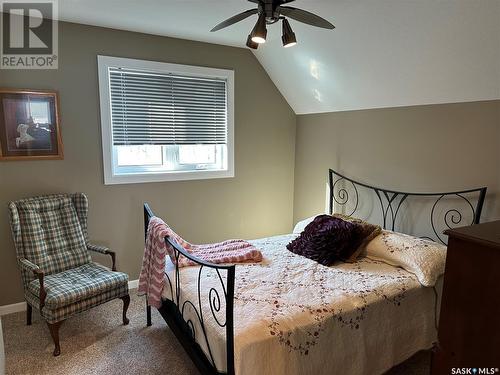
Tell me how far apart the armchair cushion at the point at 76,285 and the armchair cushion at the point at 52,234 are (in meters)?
0.10

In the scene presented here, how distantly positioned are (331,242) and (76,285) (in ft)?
6.24

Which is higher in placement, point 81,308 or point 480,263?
point 480,263

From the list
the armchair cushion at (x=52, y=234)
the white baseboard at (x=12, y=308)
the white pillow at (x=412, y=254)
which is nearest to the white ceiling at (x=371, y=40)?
the white pillow at (x=412, y=254)

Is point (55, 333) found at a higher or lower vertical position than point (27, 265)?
lower

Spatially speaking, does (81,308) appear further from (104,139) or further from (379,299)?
(379,299)

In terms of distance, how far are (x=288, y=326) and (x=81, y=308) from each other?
1.60 meters

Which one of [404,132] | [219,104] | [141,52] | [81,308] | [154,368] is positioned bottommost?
[154,368]

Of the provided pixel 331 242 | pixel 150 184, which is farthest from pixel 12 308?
pixel 331 242

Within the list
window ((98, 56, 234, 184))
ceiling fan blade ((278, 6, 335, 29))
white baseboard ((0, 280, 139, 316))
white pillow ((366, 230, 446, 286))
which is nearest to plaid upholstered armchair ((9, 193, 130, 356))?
white baseboard ((0, 280, 139, 316))

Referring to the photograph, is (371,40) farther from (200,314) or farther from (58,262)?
(58,262)

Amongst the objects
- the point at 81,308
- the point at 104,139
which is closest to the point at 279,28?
the point at 104,139

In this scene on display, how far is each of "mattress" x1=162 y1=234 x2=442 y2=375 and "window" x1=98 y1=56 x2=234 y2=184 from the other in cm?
131

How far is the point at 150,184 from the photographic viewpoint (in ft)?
10.9

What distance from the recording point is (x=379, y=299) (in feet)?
6.52
